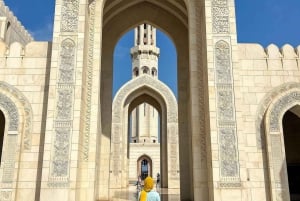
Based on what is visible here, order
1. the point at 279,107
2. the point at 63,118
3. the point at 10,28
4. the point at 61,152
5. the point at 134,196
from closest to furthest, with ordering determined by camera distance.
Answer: the point at 61,152, the point at 63,118, the point at 279,107, the point at 10,28, the point at 134,196

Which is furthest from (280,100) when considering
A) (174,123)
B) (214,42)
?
(174,123)

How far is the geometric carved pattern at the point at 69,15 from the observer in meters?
7.73

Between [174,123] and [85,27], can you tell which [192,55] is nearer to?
[85,27]

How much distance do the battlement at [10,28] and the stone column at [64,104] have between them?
2501mm

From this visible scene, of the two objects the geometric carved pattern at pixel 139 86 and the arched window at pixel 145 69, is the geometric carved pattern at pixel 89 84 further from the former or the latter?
the arched window at pixel 145 69

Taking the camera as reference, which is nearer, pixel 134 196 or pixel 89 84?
pixel 89 84

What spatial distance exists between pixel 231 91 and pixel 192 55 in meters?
1.59

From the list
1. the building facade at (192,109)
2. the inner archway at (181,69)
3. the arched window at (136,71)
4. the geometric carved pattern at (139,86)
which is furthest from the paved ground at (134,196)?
the arched window at (136,71)

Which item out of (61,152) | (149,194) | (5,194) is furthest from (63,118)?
(149,194)

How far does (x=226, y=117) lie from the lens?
23.7 feet

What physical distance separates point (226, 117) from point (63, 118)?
12.6ft

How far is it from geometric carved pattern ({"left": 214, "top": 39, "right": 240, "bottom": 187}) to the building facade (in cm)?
2

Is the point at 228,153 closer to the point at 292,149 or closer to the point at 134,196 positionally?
the point at 292,149

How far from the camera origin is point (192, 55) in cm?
831
